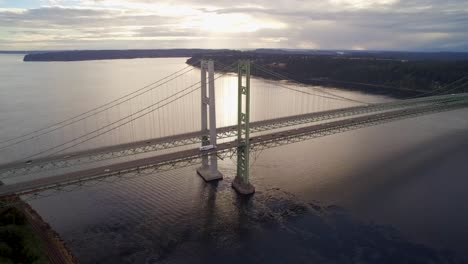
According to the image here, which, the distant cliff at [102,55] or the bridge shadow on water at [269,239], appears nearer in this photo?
the bridge shadow on water at [269,239]

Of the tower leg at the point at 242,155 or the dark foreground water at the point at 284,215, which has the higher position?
the tower leg at the point at 242,155

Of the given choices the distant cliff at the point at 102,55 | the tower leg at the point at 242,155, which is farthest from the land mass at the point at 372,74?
the distant cliff at the point at 102,55

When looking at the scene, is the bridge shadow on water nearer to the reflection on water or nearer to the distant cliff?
the reflection on water

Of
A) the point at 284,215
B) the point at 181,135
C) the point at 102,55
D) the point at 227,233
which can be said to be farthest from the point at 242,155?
the point at 102,55

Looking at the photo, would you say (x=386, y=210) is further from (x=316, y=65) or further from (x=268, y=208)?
(x=316, y=65)

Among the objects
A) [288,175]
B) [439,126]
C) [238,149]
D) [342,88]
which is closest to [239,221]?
[238,149]

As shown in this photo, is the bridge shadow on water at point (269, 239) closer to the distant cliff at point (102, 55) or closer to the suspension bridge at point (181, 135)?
the suspension bridge at point (181, 135)
